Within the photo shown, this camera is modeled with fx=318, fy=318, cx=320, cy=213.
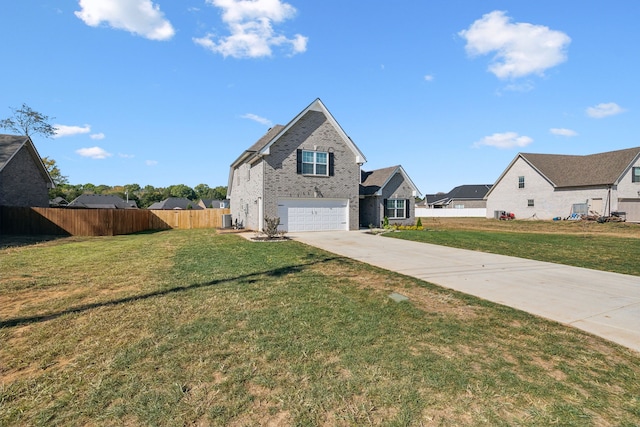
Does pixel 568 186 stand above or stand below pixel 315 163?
below

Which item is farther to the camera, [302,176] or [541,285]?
[302,176]

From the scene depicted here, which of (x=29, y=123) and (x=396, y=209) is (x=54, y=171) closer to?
(x=29, y=123)

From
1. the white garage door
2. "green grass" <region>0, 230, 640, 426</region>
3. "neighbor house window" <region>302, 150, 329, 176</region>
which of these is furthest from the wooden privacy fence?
"green grass" <region>0, 230, 640, 426</region>

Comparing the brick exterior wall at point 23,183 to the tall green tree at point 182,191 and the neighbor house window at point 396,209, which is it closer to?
the neighbor house window at point 396,209

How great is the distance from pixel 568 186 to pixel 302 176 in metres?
28.1

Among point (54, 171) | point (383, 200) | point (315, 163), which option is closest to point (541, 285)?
point (315, 163)

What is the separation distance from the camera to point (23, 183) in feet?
73.3

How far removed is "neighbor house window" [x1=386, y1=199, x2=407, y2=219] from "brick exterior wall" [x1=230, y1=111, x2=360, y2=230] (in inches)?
163

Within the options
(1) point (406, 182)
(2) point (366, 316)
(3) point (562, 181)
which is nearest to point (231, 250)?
(2) point (366, 316)

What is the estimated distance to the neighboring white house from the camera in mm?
29156

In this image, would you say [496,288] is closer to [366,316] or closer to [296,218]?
[366,316]

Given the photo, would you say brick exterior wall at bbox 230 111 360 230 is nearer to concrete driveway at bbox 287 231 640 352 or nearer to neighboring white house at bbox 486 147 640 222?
concrete driveway at bbox 287 231 640 352

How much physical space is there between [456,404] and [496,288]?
468 centimetres

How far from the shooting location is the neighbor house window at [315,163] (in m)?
20.5
